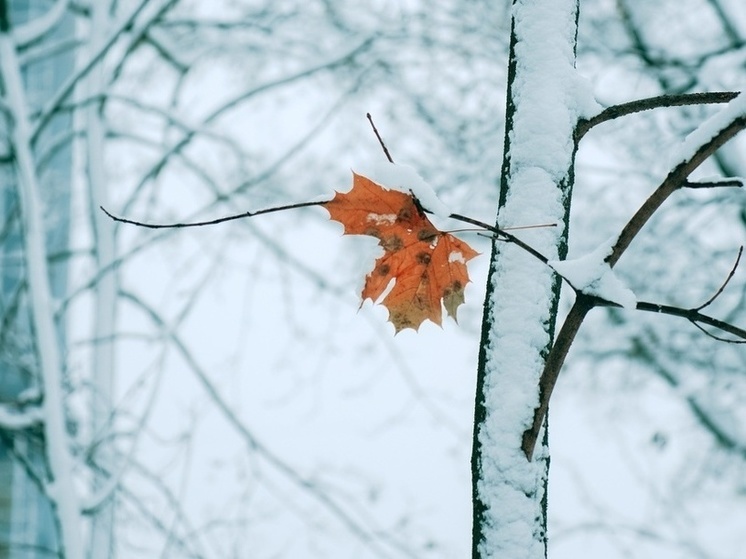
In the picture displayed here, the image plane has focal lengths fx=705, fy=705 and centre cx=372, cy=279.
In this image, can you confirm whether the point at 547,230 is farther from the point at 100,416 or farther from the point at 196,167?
the point at 196,167

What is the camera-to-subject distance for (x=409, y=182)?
94 centimetres

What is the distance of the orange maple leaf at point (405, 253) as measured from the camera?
3.32 ft

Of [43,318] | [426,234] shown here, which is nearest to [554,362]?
[426,234]

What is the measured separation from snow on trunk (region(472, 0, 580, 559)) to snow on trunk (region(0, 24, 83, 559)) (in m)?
2.51

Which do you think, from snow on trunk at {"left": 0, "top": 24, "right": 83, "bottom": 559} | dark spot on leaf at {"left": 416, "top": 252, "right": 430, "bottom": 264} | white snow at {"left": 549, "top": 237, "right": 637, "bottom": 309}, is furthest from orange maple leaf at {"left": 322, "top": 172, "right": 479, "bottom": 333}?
snow on trunk at {"left": 0, "top": 24, "right": 83, "bottom": 559}

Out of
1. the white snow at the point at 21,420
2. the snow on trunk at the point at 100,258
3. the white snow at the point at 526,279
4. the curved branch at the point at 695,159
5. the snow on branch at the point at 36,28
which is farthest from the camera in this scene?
the snow on branch at the point at 36,28

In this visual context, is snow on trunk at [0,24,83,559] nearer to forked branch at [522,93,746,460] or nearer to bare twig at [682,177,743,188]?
forked branch at [522,93,746,460]

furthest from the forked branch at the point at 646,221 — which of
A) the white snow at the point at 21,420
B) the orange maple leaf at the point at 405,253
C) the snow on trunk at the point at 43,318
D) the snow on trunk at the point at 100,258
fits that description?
the white snow at the point at 21,420

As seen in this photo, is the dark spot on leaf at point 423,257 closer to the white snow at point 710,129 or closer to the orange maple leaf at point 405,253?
the orange maple leaf at point 405,253

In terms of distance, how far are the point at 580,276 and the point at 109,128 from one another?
4.69 m

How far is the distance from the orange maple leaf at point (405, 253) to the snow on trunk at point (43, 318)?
8.02ft

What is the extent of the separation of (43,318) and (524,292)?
9.44ft

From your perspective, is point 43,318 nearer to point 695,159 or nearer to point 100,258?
point 100,258

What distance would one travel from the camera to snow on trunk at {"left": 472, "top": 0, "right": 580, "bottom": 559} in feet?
3.22
